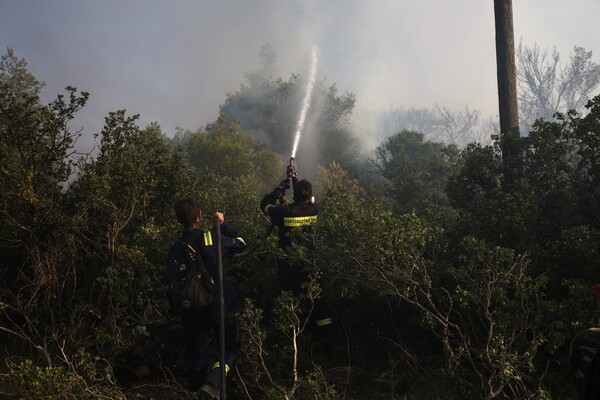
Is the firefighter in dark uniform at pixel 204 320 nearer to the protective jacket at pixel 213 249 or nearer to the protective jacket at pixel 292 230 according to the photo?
the protective jacket at pixel 213 249

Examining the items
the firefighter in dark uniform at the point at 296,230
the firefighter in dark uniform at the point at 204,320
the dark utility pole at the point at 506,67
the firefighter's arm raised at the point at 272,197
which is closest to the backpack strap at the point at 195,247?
the firefighter in dark uniform at the point at 204,320

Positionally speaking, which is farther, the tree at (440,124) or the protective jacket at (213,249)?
the tree at (440,124)

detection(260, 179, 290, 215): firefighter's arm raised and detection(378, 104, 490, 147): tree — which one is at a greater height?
detection(378, 104, 490, 147): tree

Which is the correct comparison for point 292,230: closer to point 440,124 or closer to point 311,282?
point 311,282

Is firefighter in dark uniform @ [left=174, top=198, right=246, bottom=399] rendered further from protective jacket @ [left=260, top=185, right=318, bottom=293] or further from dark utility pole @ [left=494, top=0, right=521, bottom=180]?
dark utility pole @ [left=494, top=0, right=521, bottom=180]

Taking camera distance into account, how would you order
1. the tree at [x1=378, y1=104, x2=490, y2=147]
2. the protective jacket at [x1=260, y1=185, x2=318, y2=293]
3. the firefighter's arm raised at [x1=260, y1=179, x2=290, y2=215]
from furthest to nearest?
the tree at [x1=378, y1=104, x2=490, y2=147]
the firefighter's arm raised at [x1=260, y1=179, x2=290, y2=215]
the protective jacket at [x1=260, y1=185, x2=318, y2=293]

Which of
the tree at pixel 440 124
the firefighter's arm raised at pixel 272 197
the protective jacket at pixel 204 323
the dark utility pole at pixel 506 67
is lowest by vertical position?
the protective jacket at pixel 204 323

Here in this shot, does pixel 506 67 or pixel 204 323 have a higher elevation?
pixel 506 67

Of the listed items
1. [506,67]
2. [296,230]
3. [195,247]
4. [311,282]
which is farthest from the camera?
[506,67]

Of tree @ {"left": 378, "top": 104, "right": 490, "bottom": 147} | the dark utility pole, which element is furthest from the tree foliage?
tree @ {"left": 378, "top": 104, "right": 490, "bottom": 147}

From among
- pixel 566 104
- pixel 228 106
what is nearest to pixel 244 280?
pixel 228 106

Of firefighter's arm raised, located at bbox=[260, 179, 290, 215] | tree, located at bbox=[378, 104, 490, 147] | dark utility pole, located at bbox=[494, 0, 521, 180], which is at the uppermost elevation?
tree, located at bbox=[378, 104, 490, 147]

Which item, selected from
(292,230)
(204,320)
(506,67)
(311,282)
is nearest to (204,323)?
(204,320)

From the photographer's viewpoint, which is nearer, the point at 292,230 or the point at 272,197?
the point at 292,230
